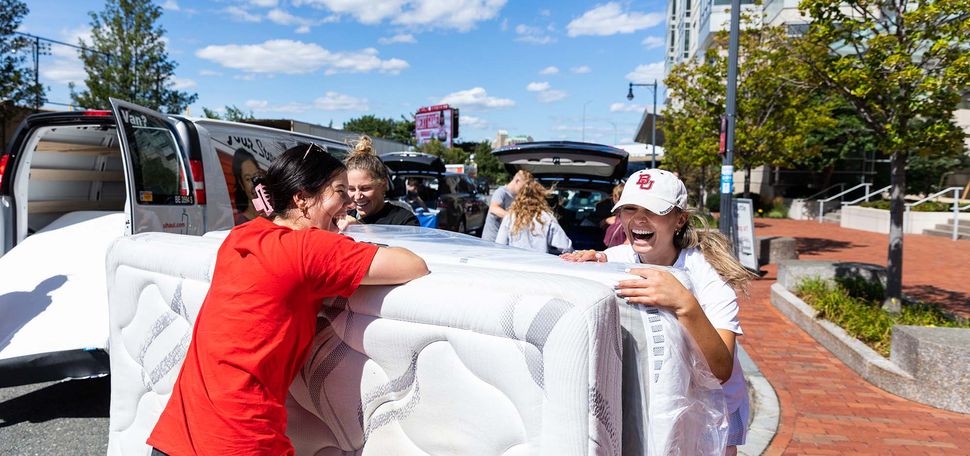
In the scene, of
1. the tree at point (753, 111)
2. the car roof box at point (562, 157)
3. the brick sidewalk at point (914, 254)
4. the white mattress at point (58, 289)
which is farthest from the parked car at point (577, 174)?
the tree at point (753, 111)

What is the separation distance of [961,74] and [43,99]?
22.4 m

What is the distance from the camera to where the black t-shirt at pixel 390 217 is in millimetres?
4504

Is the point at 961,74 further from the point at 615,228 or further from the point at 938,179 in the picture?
the point at 938,179

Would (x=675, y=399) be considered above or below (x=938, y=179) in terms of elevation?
below

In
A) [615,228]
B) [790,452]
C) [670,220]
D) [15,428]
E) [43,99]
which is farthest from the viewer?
[43,99]

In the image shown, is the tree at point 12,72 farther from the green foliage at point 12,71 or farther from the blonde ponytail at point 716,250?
the blonde ponytail at point 716,250

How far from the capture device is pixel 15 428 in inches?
164

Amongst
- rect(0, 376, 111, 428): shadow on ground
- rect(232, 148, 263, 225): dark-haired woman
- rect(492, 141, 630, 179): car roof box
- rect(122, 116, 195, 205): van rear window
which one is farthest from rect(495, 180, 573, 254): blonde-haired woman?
rect(0, 376, 111, 428): shadow on ground

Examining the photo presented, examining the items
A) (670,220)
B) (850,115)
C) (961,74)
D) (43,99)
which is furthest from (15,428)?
(850,115)

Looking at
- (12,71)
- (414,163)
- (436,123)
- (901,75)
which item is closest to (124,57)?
(12,71)

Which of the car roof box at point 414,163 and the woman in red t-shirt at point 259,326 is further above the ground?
the car roof box at point 414,163

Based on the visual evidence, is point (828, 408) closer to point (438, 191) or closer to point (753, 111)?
point (753, 111)

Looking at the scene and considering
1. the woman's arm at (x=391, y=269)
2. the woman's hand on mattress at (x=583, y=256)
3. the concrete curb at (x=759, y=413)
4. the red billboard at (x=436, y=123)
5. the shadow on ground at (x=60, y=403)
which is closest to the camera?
the woman's arm at (x=391, y=269)

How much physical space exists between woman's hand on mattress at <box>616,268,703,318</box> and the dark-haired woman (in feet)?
15.8
